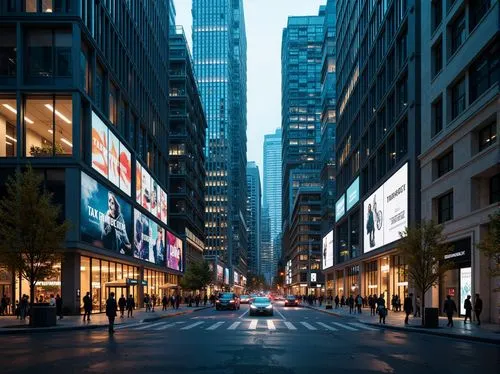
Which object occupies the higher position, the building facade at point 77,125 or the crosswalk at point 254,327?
the building facade at point 77,125

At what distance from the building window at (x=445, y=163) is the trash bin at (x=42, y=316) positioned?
1039 inches

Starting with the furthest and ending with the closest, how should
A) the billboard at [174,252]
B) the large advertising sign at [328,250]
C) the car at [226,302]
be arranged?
the large advertising sign at [328,250]
the billboard at [174,252]
the car at [226,302]

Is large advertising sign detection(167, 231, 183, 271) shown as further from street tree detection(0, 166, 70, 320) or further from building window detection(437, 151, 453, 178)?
street tree detection(0, 166, 70, 320)

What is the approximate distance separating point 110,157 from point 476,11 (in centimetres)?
3018

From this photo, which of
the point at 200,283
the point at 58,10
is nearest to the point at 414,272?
the point at 58,10

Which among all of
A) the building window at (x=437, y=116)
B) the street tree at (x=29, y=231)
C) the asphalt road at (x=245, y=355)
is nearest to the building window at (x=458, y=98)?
the building window at (x=437, y=116)

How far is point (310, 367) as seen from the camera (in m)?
14.4

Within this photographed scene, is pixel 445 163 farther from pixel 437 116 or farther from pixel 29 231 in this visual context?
pixel 29 231

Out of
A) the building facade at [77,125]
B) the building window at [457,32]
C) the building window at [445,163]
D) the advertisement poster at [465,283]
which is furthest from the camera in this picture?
the building facade at [77,125]

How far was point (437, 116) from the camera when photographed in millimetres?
43438

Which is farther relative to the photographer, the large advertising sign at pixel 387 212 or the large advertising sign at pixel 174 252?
the large advertising sign at pixel 174 252

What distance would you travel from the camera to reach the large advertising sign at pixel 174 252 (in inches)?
3408

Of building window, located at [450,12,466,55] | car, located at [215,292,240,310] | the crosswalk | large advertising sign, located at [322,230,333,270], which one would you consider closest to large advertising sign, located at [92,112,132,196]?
car, located at [215,292,240,310]

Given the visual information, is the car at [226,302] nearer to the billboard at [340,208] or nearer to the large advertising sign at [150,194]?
the large advertising sign at [150,194]
